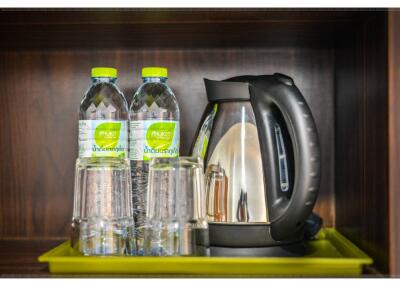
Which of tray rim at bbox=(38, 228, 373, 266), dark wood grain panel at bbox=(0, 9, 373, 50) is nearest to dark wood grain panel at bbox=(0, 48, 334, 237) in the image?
dark wood grain panel at bbox=(0, 9, 373, 50)

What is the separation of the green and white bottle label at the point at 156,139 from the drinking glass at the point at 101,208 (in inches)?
2.0

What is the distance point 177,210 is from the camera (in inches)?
30.3

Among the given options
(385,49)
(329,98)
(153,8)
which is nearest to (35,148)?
(153,8)

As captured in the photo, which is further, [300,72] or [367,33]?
[300,72]

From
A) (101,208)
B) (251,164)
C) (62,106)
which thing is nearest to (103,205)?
(101,208)

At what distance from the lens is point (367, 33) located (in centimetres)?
79

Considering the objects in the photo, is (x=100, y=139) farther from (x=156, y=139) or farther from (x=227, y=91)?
(x=227, y=91)

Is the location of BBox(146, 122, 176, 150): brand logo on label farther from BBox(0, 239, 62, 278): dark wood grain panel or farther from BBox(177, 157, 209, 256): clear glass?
BBox(0, 239, 62, 278): dark wood grain panel

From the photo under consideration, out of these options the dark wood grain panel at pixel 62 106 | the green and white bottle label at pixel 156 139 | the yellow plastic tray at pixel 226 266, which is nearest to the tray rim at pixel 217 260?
the yellow plastic tray at pixel 226 266

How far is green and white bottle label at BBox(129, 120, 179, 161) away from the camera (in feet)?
2.75

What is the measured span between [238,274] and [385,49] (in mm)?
338

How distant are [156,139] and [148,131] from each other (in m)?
0.02

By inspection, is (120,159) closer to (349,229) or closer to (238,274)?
(238,274)

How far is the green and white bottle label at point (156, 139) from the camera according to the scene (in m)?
0.84
